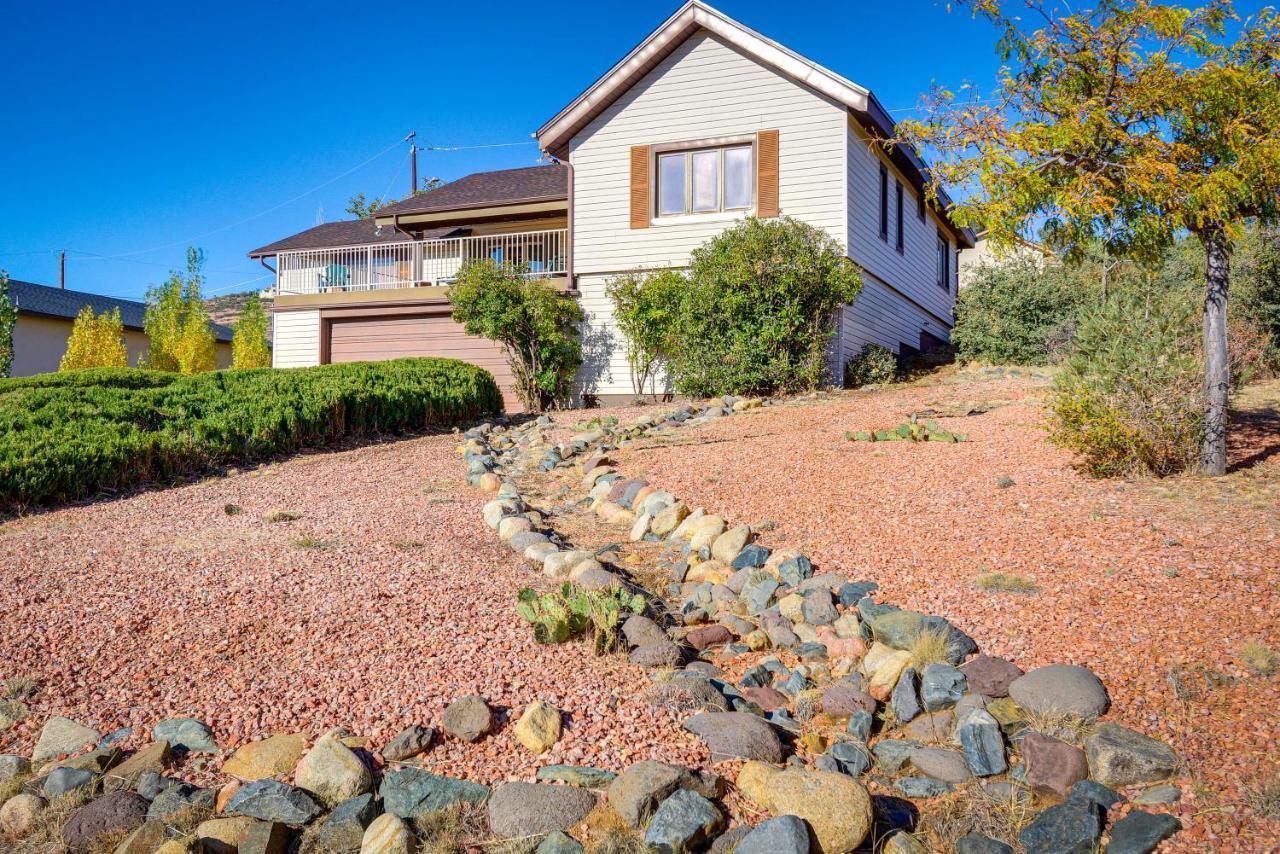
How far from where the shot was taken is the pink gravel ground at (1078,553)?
2904 mm

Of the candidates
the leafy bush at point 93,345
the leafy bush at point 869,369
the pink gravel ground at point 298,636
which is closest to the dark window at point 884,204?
the leafy bush at point 869,369

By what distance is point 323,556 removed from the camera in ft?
17.3

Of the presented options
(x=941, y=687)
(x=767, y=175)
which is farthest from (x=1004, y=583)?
(x=767, y=175)

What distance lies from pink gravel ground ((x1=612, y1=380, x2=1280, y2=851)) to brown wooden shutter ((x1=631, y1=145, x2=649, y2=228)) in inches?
270

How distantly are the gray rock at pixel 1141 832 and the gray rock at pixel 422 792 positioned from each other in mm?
1973

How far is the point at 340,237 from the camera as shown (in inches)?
810

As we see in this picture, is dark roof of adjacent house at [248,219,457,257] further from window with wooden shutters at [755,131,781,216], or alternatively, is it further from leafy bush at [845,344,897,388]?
leafy bush at [845,344,897,388]

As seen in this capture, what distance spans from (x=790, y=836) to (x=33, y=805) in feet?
8.33

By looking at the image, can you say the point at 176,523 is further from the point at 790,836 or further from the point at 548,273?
the point at 548,273

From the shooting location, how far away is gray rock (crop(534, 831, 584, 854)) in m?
2.52

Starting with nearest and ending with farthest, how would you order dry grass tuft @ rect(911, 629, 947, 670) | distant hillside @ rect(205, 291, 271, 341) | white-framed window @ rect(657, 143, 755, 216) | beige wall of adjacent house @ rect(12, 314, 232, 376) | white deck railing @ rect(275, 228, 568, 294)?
1. dry grass tuft @ rect(911, 629, 947, 670)
2. white-framed window @ rect(657, 143, 755, 216)
3. white deck railing @ rect(275, 228, 568, 294)
4. beige wall of adjacent house @ rect(12, 314, 232, 376)
5. distant hillside @ rect(205, 291, 271, 341)

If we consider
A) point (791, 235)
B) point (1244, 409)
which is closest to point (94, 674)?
point (1244, 409)

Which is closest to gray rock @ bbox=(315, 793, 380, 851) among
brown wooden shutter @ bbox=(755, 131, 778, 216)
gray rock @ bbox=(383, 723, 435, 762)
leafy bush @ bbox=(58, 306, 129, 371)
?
gray rock @ bbox=(383, 723, 435, 762)

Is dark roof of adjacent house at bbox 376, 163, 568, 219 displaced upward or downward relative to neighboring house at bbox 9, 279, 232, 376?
upward
